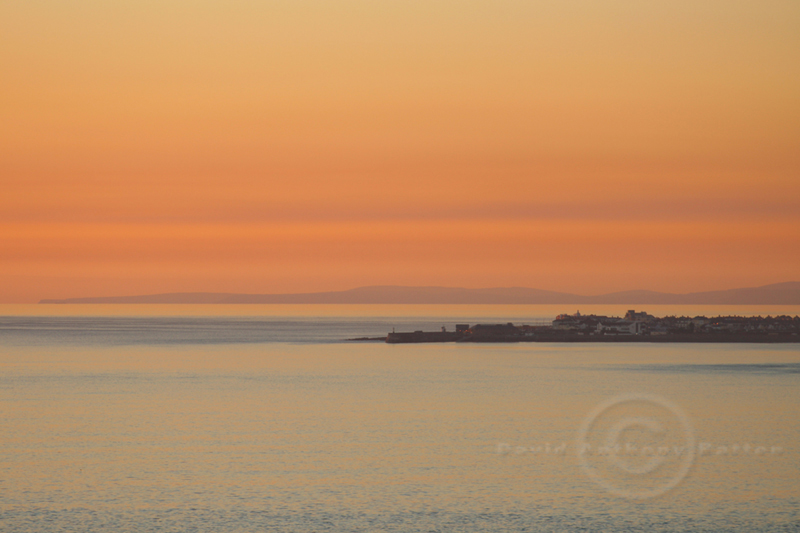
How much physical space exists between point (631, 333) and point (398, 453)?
14451 cm

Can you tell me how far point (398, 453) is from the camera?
3831 cm

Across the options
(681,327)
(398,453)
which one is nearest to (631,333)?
(681,327)

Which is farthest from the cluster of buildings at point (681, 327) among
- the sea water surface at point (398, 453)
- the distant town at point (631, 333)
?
the sea water surface at point (398, 453)

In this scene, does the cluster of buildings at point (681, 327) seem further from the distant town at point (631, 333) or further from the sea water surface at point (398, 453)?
the sea water surface at point (398, 453)

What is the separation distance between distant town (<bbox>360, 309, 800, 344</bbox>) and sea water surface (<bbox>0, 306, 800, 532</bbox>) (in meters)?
76.9

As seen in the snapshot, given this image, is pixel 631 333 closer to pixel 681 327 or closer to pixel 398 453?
pixel 681 327

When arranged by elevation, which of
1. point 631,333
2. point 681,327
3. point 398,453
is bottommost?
point 398,453

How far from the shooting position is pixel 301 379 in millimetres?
77812

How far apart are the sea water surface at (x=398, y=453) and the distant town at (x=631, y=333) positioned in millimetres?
76932

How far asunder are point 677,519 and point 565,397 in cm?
3440

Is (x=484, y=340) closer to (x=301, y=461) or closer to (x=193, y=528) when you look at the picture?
(x=301, y=461)

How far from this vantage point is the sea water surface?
28141mm

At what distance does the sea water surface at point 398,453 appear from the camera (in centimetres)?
2814

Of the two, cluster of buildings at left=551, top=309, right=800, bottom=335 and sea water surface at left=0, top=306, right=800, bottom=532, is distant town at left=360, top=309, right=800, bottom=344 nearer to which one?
cluster of buildings at left=551, top=309, right=800, bottom=335
